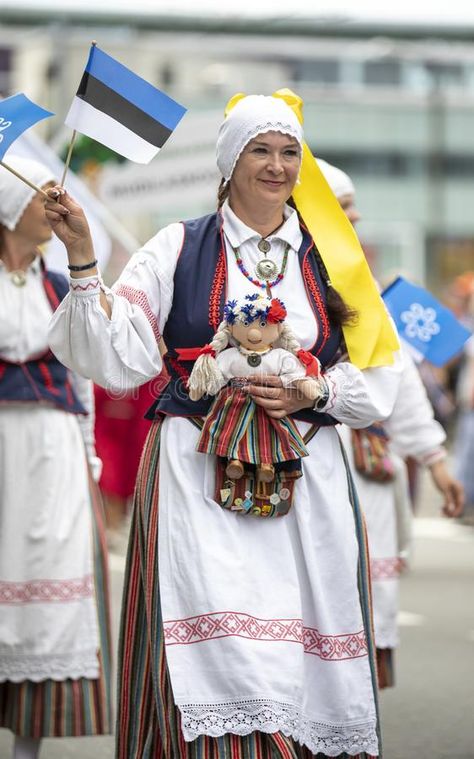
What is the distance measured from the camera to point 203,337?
397 cm

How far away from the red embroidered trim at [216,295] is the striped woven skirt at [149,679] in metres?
0.33

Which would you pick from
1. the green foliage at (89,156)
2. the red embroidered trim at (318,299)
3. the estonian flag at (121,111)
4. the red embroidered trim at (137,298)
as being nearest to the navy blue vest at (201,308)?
the red embroidered trim at (318,299)

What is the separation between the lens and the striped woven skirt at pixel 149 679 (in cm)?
377

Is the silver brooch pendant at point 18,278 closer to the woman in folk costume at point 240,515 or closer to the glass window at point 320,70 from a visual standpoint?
the woman in folk costume at point 240,515

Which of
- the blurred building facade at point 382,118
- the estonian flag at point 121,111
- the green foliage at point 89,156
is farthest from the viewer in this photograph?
the blurred building facade at point 382,118

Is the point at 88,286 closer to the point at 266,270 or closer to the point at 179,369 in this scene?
the point at 179,369

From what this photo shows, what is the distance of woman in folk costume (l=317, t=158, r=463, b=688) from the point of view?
18.3ft

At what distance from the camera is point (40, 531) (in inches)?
204

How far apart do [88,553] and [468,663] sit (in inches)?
104

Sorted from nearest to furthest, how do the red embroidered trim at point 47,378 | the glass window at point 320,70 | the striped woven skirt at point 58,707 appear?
the striped woven skirt at point 58,707 → the red embroidered trim at point 47,378 → the glass window at point 320,70

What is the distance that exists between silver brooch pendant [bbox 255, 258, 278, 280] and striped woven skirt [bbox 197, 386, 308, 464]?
0.34m

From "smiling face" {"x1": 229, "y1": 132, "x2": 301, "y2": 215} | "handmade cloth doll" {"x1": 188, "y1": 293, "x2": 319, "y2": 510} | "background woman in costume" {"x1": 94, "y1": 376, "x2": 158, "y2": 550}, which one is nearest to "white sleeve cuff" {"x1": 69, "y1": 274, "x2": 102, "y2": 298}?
"handmade cloth doll" {"x1": 188, "y1": 293, "x2": 319, "y2": 510}

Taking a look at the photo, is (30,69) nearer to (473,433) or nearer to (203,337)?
(473,433)

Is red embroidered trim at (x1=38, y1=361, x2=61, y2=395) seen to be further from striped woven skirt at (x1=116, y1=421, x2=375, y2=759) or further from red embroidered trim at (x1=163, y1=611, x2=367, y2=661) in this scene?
red embroidered trim at (x1=163, y1=611, x2=367, y2=661)
